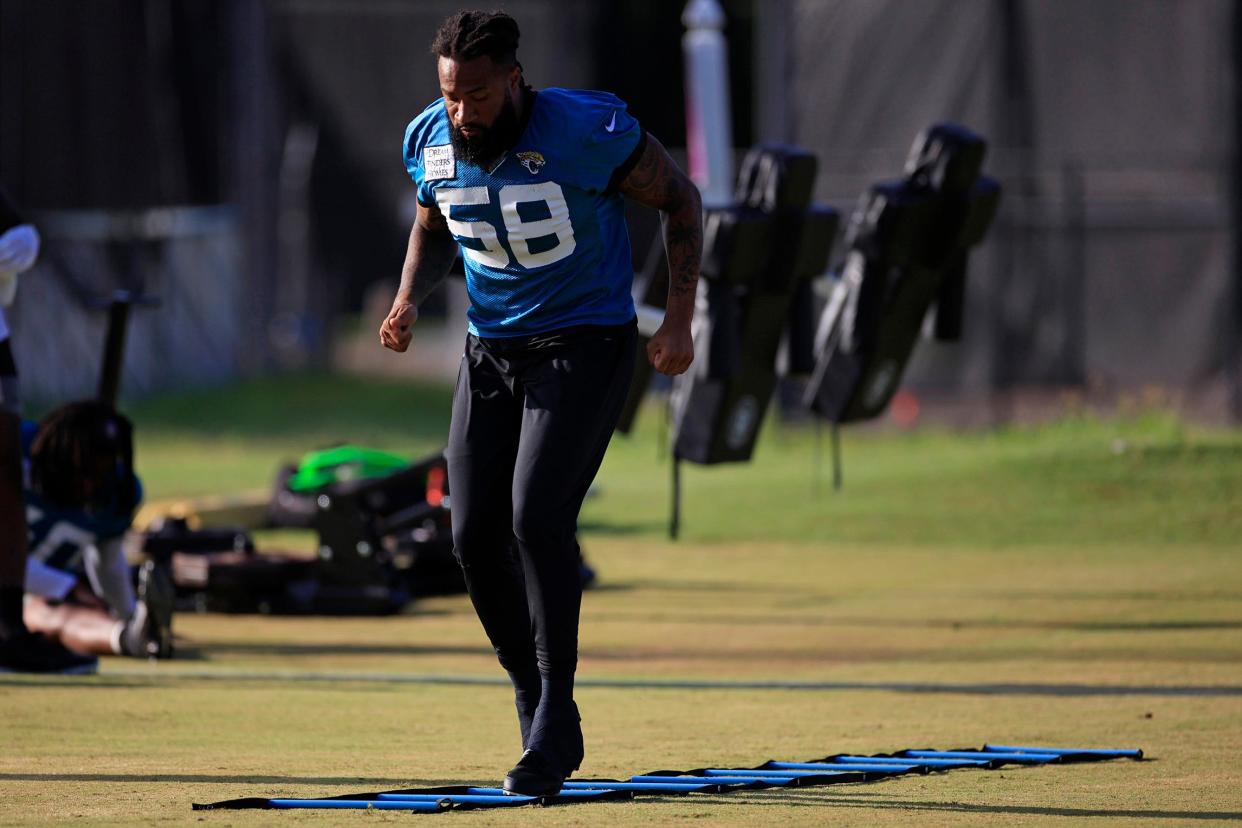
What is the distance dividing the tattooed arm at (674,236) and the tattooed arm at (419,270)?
0.59m

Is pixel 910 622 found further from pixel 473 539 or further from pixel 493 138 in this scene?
pixel 493 138

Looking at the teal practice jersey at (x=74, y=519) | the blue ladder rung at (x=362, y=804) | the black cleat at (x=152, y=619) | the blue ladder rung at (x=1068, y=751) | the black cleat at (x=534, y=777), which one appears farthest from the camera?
the teal practice jersey at (x=74, y=519)

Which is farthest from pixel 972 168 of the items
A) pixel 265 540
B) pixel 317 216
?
pixel 317 216

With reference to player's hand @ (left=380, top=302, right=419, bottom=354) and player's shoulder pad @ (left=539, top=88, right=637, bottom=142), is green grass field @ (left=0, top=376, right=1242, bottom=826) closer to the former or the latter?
player's hand @ (left=380, top=302, right=419, bottom=354)

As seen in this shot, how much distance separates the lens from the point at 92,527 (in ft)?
29.8

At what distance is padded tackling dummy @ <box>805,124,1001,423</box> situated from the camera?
10.7 m

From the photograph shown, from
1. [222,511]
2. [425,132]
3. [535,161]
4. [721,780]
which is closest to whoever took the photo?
[535,161]

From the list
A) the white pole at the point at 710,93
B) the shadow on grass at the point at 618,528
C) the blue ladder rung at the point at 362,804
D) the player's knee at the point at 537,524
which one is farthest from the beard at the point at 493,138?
the shadow on grass at the point at 618,528

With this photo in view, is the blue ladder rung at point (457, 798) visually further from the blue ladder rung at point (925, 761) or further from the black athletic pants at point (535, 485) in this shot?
the blue ladder rung at point (925, 761)

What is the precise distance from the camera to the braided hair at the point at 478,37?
18.7ft

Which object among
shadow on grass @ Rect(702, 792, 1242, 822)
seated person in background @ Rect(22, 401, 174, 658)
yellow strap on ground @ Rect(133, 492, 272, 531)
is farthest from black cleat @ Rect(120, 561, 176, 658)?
yellow strap on ground @ Rect(133, 492, 272, 531)

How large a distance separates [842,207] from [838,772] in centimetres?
1385

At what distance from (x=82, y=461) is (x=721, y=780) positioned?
392cm

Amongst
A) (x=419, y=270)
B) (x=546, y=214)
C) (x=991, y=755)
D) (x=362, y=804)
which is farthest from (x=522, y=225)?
(x=991, y=755)
